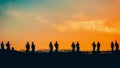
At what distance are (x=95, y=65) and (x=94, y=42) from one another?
4209 mm

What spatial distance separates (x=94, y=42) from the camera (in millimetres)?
83875

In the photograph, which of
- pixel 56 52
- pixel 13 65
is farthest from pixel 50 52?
pixel 13 65

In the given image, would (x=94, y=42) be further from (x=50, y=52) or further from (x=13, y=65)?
(x=13, y=65)

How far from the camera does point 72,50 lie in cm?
8588

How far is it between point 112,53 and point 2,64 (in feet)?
64.8

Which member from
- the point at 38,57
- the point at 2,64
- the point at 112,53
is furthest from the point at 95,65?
the point at 2,64

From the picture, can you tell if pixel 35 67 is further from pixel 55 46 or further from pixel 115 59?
pixel 115 59

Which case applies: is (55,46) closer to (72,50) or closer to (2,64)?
(72,50)

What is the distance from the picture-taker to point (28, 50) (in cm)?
8669

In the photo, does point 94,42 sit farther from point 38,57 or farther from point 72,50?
point 38,57

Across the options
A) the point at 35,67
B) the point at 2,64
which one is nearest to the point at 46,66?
the point at 35,67

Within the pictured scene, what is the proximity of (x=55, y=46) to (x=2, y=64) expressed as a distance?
421 inches

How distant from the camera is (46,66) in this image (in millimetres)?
86500

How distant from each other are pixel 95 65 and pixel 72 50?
479cm
